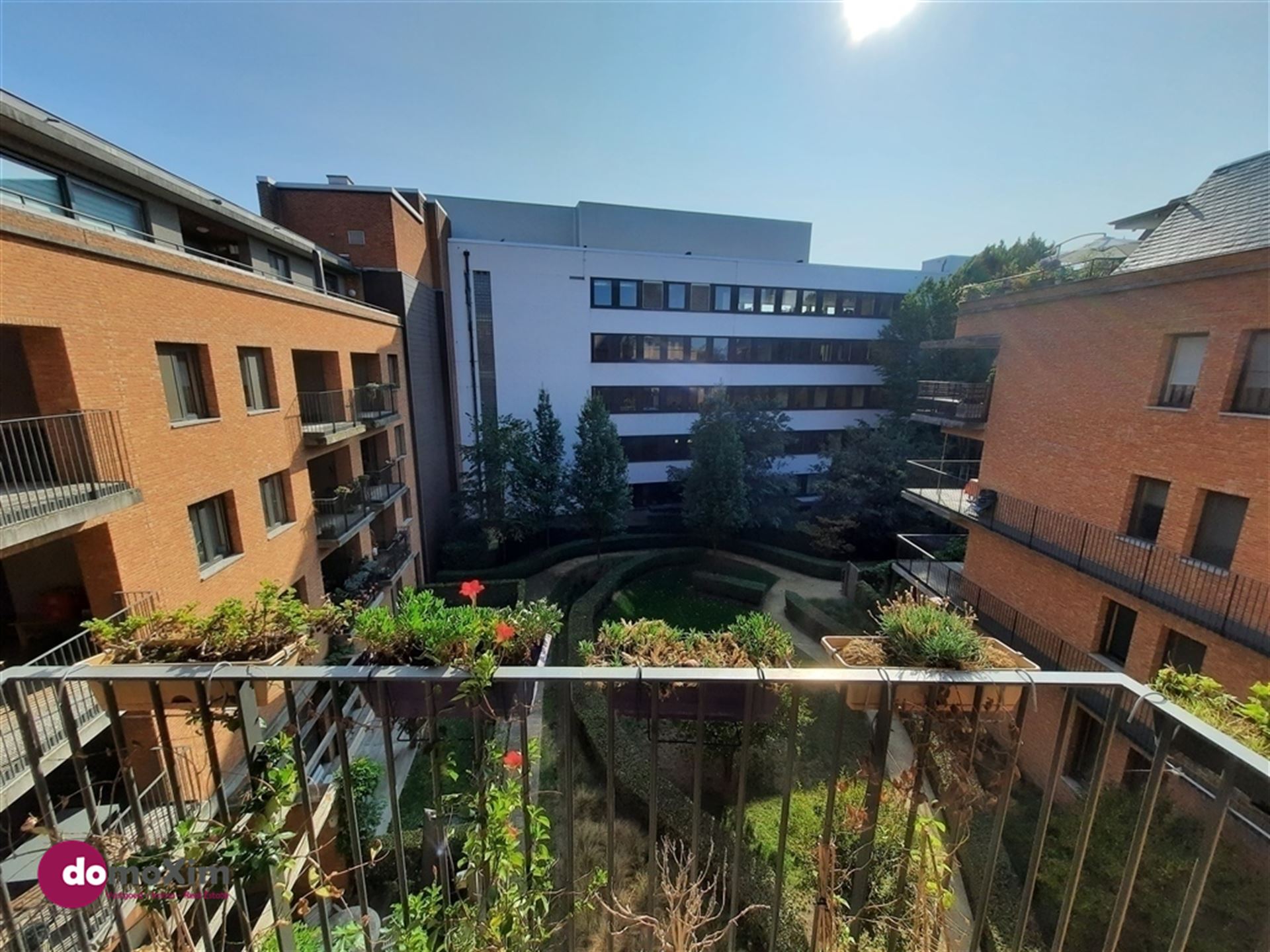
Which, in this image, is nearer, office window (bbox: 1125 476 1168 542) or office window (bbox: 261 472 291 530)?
office window (bbox: 1125 476 1168 542)

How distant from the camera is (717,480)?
16.6m

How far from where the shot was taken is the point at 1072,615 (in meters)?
8.86

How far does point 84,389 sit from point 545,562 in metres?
12.5

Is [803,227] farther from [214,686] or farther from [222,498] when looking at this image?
[214,686]

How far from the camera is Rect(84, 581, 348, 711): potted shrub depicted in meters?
2.29

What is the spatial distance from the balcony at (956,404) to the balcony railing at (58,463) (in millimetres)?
14425

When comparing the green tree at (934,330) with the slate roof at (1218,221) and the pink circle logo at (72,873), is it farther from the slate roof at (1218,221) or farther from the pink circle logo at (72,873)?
the pink circle logo at (72,873)

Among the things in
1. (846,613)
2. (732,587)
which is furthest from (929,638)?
(732,587)

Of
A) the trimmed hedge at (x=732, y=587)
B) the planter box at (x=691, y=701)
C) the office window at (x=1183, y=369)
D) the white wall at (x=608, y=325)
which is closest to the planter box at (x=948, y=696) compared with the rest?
the planter box at (x=691, y=701)

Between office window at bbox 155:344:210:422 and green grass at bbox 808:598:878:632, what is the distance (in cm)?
1447

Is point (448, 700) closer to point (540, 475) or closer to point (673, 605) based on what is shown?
point (673, 605)

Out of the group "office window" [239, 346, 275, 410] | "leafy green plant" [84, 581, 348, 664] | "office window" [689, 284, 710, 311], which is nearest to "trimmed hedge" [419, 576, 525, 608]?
"office window" [239, 346, 275, 410]

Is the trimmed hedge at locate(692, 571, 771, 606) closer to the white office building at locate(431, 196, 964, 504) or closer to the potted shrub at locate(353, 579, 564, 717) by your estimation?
the white office building at locate(431, 196, 964, 504)

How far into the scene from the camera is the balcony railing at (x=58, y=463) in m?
4.96
